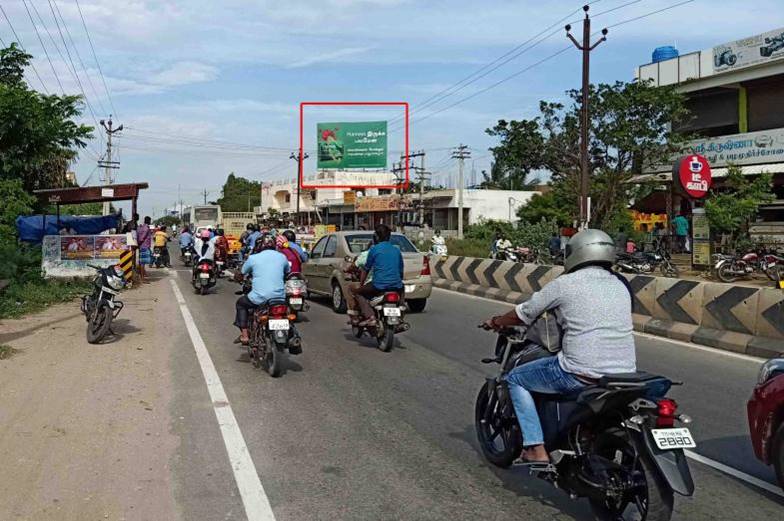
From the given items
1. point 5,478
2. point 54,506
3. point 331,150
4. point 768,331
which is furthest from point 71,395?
point 331,150

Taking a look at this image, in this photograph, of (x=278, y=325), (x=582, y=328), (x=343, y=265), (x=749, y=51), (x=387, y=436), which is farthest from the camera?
(x=749, y=51)

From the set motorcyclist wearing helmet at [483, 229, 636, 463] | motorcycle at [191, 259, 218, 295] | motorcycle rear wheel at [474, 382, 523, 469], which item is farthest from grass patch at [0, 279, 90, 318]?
motorcyclist wearing helmet at [483, 229, 636, 463]

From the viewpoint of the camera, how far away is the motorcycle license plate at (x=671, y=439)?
11.9ft

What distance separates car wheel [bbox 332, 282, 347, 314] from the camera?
14.5m

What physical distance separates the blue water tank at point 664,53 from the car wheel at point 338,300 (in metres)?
22.8

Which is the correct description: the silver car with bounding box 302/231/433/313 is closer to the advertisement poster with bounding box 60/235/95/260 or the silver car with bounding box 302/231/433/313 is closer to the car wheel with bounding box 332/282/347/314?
the car wheel with bounding box 332/282/347/314

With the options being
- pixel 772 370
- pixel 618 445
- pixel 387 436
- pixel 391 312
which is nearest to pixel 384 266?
pixel 391 312

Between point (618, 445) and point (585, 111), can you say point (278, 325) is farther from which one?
point (585, 111)

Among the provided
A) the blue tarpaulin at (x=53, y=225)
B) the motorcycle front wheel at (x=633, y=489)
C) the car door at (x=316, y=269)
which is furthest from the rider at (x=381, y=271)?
the blue tarpaulin at (x=53, y=225)

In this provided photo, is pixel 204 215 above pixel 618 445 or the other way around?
above

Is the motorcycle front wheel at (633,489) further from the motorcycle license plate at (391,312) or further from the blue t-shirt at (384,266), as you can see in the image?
the blue t-shirt at (384,266)

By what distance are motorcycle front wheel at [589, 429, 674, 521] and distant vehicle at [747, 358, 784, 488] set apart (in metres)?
1.26

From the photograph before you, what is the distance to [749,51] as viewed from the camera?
26594mm

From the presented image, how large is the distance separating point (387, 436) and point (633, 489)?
8.37ft
